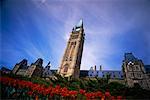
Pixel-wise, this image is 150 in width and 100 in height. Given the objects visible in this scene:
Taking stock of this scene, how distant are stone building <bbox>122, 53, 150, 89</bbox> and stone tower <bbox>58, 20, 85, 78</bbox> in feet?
23.7

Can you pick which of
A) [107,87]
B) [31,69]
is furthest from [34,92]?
[31,69]

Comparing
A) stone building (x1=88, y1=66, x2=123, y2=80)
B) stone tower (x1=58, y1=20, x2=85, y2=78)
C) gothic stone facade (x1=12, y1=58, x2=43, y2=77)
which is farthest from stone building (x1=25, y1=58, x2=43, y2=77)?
stone building (x1=88, y1=66, x2=123, y2=80)

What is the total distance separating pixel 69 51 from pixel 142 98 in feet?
72.1

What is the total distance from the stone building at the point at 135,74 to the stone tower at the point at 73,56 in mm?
7231

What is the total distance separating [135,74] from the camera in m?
18.1

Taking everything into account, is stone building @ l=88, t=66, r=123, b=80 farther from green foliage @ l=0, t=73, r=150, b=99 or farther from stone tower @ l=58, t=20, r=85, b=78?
green foliage @ l=0, t=73, r=150, b=99

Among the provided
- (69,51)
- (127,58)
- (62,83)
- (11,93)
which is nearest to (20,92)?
(11,93)

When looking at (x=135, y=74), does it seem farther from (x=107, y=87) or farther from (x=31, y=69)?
(x=107, y=87)

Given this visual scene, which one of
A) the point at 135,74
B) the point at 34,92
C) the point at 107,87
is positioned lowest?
the point at 34,92

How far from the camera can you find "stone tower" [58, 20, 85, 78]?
21234 millimetres

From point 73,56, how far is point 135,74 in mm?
9416

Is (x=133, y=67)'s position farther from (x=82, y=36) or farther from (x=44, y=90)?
(x=44, y=90)

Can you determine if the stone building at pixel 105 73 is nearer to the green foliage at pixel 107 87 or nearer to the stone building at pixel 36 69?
the stone building at pixel 36 69

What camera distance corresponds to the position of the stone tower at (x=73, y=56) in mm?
21234
